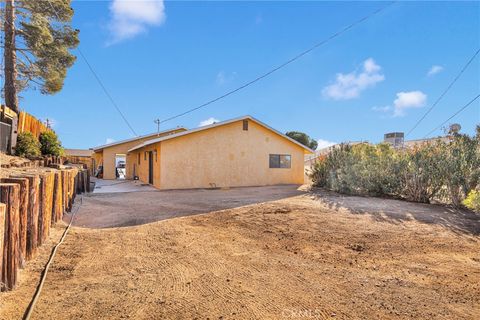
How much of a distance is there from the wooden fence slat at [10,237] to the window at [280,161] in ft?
51.8

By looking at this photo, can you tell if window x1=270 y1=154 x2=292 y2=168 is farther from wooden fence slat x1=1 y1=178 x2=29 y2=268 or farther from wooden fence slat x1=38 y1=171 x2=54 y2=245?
wooden fence slat x1=1 y1=178 x2=29 y2=268

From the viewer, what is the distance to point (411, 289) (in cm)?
316

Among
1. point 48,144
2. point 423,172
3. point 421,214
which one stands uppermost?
point 48,144

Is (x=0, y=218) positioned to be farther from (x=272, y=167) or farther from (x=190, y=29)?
(x=272, y=167)

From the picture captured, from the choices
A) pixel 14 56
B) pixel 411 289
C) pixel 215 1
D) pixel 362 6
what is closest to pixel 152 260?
pixel 411 289

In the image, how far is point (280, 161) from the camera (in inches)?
723

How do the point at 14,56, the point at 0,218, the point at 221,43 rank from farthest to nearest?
the point at 221,43 → the point at 14,56 → the point at 0,218

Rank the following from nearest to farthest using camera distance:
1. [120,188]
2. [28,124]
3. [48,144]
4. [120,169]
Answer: [28,124] → [48,144] → [120,188] → [120,169]

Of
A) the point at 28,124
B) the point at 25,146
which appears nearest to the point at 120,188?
the point at 25,146

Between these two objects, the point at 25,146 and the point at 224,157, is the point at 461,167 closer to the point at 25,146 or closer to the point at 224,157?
the point at 224,157

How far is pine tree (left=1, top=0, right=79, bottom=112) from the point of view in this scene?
12781mm

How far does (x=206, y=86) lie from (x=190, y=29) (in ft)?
20.7

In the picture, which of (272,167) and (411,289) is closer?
(411,289)

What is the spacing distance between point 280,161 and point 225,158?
169 inches
